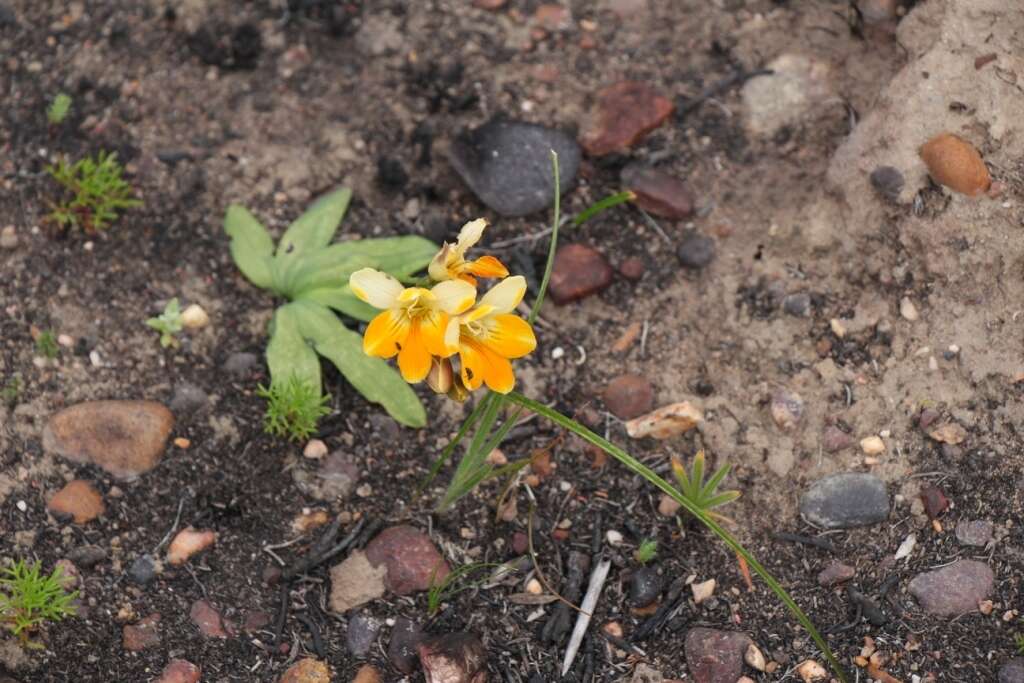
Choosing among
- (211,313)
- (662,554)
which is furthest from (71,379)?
(662,554)

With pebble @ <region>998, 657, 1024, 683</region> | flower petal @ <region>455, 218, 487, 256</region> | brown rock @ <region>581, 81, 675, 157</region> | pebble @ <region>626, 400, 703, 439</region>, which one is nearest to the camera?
flower petal @ <region>455, 218, 487, 256</region>

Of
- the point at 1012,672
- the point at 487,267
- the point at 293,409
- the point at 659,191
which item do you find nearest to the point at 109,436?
the point at 293,409

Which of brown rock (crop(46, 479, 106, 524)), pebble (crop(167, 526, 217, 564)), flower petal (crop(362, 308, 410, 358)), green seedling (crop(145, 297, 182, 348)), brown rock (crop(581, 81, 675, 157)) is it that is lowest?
pebble (crop(167, 526, 217, 564))

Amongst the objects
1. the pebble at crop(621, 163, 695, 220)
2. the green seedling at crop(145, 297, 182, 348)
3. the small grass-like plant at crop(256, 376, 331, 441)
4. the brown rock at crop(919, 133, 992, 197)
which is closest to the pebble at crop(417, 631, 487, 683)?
the small grass-like plant at crop(256, 376, 331, 441)

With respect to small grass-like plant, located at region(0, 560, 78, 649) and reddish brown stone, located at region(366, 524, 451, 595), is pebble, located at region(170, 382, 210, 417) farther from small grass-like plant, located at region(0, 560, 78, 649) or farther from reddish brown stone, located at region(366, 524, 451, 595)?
reddish brown stone, located at region(366, 524, 451, 595)

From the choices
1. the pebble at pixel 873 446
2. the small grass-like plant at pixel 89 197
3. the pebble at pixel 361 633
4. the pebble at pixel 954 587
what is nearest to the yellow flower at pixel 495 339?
the pebble at pixel 361 633

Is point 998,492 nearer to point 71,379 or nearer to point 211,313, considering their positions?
point 211,313

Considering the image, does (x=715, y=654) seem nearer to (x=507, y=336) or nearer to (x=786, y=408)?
(x=786, y=408)

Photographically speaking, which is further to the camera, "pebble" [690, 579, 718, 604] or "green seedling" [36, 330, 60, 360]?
"green seedling" [36, 330, 60, 360]
